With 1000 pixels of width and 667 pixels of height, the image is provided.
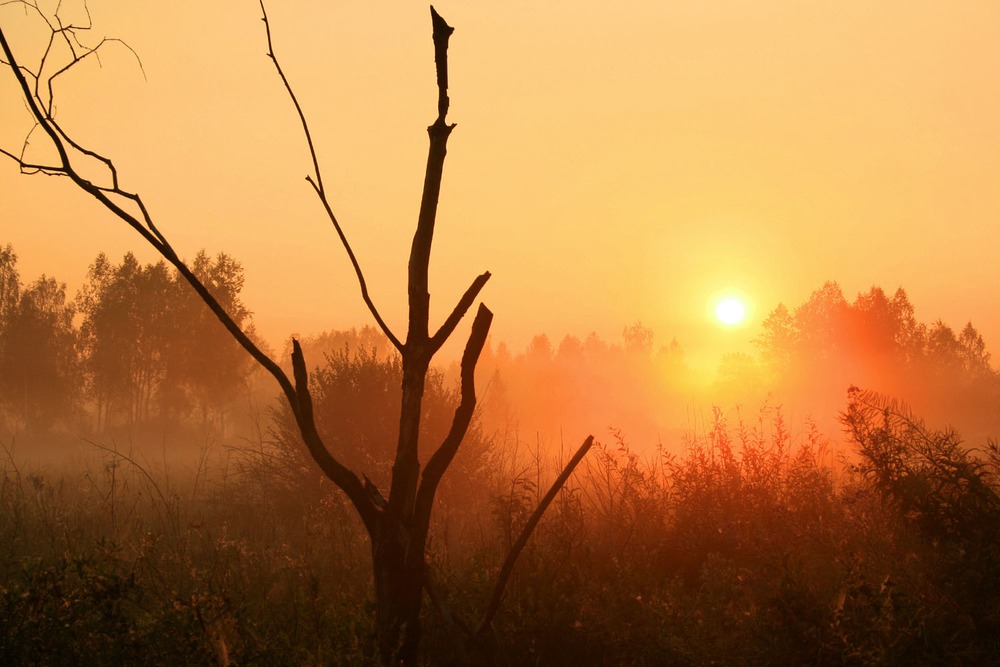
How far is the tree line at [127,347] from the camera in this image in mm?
36156

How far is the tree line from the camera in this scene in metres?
36.2

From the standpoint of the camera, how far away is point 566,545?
15.5 ft

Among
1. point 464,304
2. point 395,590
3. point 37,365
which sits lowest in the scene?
point 395,590

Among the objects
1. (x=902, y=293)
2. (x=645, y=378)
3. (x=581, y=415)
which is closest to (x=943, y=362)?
(x=902, y=293)

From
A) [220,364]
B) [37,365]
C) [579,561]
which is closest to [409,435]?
[579,561]

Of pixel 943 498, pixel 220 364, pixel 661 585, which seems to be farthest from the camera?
pixel 220 364

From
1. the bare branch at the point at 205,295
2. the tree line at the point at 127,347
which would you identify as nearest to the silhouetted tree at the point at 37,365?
the tree line at the point at 127,347

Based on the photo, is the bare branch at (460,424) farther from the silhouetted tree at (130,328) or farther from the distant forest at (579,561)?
the silhouetted tree at (130,328)

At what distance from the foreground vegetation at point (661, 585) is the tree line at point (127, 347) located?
3187 cm

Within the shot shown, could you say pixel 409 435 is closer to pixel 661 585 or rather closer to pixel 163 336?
pixel 661 585

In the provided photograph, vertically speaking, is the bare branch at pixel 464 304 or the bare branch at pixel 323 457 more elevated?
the bare branch at pixel 464 304

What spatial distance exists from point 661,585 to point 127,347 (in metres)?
38.2

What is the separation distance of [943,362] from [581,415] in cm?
2714

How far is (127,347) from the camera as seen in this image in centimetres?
3672
